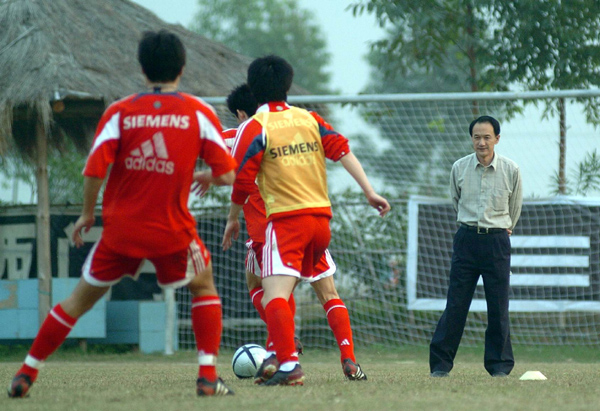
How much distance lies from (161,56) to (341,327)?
2362 mm

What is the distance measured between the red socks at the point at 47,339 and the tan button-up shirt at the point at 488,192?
316 cm

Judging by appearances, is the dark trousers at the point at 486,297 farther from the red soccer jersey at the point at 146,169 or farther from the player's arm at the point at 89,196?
the player's arm at the point at 89,196

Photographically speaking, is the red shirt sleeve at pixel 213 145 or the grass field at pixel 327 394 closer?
the grass field at pixel 327 394

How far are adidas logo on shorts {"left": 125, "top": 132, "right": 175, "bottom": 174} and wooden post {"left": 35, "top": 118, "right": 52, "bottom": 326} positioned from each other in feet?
23.3

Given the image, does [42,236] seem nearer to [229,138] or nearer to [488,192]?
[229,138]

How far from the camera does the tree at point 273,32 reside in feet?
178

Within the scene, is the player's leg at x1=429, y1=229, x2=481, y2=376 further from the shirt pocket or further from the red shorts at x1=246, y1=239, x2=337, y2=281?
the red shorts at x1=246, y1=239, x2=337, y2=281

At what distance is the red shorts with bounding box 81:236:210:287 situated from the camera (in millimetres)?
4426

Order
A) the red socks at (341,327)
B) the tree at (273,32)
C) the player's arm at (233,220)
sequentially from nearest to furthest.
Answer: the player's arm at (233,220) → the red socks at (341,327) → the tree at (273,32)

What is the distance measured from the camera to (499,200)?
648 cm

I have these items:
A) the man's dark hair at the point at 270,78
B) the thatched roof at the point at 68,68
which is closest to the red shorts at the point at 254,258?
the man's dark hair at the point at 270,78

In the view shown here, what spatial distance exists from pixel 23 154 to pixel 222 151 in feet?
26.3

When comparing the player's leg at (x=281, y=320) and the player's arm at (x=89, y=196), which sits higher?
the player's arm at (x=89, y=196)

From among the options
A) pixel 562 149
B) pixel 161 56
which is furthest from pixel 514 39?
pixel 161 56
